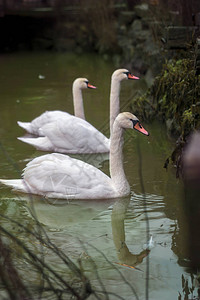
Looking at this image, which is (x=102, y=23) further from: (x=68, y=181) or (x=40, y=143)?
(x=68, y=181)

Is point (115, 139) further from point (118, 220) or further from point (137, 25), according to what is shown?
point (137, 25)

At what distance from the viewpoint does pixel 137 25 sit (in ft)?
46.8

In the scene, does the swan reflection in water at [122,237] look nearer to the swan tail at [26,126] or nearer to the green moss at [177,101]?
the green moss at [177,101]

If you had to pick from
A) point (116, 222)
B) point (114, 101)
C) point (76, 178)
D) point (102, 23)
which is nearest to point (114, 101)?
point (114, 101)

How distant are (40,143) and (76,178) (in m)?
1.78

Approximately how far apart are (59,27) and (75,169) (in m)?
11.7

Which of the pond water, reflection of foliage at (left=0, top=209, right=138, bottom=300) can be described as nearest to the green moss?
the pond water

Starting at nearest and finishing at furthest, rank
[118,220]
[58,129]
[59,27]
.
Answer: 1. [118,220]
2. [58,129]
3. [59,27]

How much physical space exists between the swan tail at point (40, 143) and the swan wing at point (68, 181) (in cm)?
149

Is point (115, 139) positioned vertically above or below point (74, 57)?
above

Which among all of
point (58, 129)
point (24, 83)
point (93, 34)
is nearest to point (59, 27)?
point (93, 34)

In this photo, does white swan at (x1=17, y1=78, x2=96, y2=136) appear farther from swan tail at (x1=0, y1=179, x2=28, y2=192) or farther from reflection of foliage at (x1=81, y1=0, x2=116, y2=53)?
reflection of foliage at (x1=81, y1=0, x2=116, y2=53)

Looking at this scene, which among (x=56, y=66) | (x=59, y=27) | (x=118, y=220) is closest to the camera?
(x=118, y=220)

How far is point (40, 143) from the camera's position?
695 centimetres
